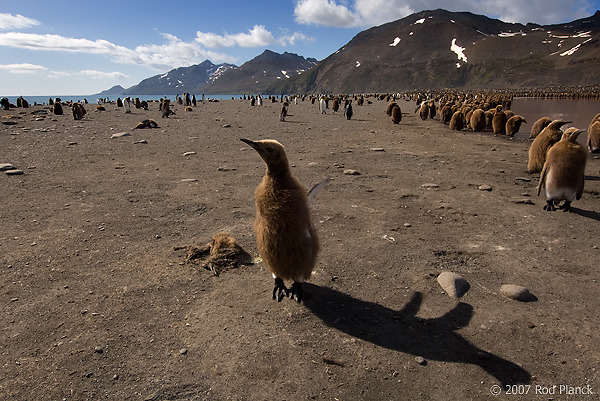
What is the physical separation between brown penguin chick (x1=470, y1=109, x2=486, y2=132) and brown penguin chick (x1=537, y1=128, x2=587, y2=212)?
11.5 meters

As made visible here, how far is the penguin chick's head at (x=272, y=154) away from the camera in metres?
3.09

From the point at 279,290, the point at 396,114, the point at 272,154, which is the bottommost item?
the point at 279,290

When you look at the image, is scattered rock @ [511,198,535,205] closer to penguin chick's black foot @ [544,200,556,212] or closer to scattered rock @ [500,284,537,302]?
penguin chick's black foot @ [544,200,556,212]

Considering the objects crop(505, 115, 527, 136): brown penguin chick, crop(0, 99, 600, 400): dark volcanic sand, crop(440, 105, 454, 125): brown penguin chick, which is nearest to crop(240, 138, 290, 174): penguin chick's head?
crop(0, 99, 600, 400): dark volcanic sand

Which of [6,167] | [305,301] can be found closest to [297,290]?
[305,301]

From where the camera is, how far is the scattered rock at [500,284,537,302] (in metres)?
3.53

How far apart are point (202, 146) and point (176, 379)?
1065 cm

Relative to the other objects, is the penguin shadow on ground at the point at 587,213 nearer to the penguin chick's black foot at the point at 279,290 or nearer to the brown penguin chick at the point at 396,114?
the penguin chick's black foot at the point at 279,290

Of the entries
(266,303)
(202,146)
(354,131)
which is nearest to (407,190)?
(266,303)

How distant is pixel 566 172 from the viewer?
5.85m

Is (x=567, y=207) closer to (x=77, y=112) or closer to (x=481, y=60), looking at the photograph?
(x=77, y=112)

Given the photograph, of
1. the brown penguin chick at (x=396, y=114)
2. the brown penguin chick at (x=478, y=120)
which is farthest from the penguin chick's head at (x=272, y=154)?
the brown penguin chick at (x=396, y=114)

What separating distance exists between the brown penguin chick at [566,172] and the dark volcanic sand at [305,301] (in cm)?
31

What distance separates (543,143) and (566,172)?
2.32 meters
